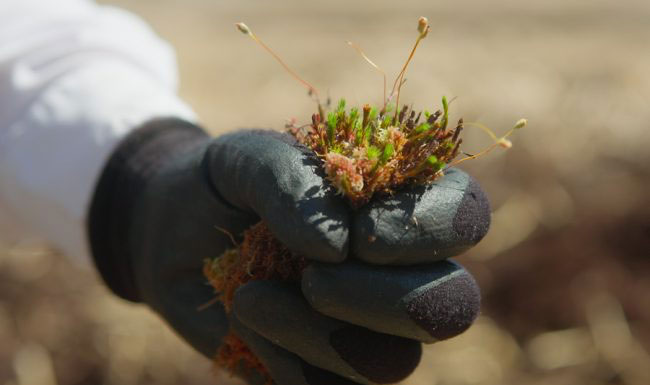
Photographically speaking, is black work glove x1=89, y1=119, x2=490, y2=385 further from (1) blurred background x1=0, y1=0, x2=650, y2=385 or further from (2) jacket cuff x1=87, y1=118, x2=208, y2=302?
(1) blurred background x1=0, y1=0, x2=650, y2=385

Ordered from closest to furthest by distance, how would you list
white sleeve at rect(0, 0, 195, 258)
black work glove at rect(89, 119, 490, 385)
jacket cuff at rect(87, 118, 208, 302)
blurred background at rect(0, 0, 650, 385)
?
black work glove at rect(89, 119, 490, 385) → jacket cuff at rect(87, 118, 208, 302) → white sleeve at rect(0, 0, 195, 258) → blurred background at rect(0, 0, 650, 385)

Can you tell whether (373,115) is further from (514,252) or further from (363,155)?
(514,252)

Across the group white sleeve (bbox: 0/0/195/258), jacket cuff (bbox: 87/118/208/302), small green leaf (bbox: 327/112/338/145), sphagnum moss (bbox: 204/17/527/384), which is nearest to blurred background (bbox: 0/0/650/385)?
jacket cuff (bbox: 87/118/208/302)

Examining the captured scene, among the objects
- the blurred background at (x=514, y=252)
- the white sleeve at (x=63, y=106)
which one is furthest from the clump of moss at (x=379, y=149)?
the blurred background at (x=514, y=252)

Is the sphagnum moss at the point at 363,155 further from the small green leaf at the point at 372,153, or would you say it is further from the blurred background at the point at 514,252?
the blurred background at the point at 514,252

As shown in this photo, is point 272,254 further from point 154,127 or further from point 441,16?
point 441,16

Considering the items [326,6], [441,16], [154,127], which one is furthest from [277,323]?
[326,6]
